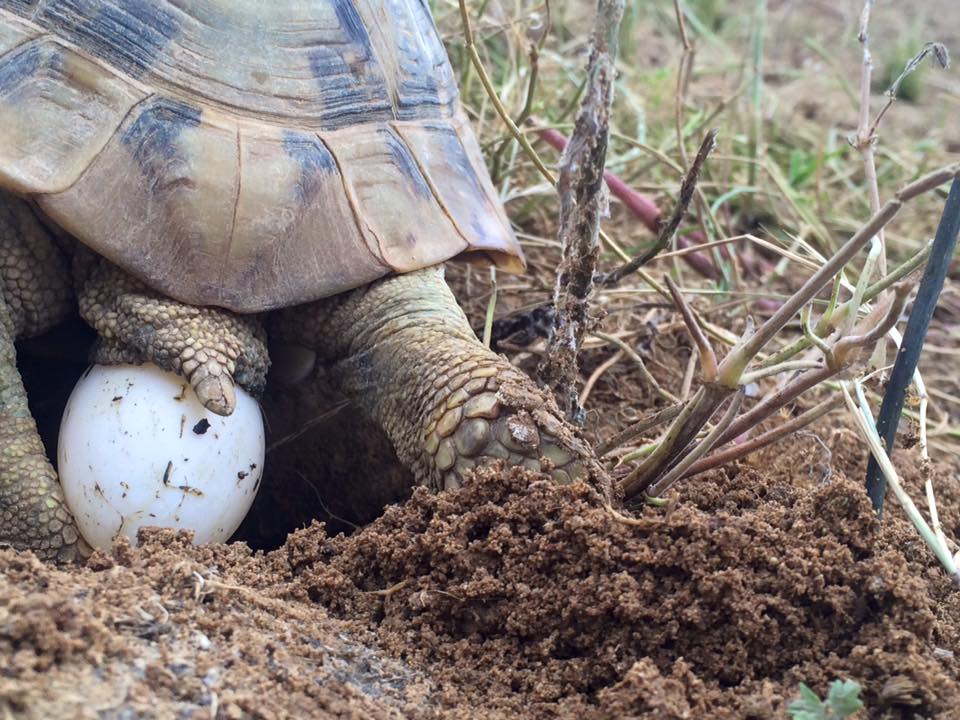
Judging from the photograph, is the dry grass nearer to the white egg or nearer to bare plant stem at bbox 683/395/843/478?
bare plant stem at bbox 683/395/843/478

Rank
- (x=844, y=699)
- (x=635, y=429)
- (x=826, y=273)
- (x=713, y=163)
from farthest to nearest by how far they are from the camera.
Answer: (x=713, y=163)
(x=635, y=429)
(x=826, y=273)
(x=844, y=699)

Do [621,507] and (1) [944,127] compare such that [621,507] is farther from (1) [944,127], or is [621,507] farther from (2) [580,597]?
(1) [944,127]

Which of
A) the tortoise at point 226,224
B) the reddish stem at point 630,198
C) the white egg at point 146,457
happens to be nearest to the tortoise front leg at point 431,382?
the tortoise at point 226,224

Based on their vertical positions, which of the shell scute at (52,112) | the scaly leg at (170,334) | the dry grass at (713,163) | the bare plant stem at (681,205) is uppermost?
the shell scute at (52,112)

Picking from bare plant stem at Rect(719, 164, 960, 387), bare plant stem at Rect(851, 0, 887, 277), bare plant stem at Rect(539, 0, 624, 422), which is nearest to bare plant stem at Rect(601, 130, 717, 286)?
bare plant stem at Rect(539, 0, 624, 422)

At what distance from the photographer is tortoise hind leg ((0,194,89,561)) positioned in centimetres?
166

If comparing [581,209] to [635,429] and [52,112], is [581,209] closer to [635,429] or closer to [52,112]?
[635,429]

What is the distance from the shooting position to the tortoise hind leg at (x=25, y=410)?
1656 mm

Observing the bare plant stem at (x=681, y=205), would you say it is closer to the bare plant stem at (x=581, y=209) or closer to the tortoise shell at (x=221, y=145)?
the bare plant stem at (x=581, y=209)

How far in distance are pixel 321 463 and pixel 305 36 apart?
2.91 feet

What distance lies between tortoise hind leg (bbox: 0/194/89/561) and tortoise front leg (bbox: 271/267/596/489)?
44 cm

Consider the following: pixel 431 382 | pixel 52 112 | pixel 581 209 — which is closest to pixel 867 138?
pixel 581 209

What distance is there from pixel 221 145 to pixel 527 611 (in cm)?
93

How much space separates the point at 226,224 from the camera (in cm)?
169
